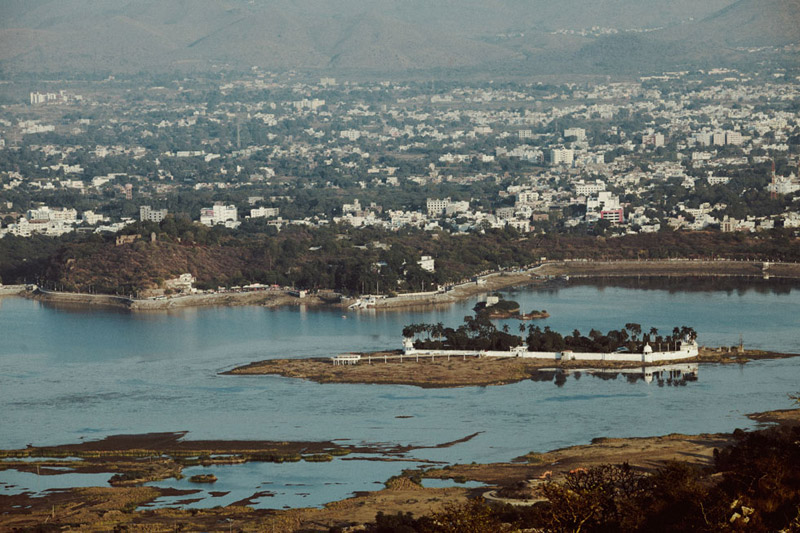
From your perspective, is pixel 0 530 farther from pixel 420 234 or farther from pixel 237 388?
pixel 420 234

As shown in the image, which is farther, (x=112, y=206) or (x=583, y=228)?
(x=112, y=206)

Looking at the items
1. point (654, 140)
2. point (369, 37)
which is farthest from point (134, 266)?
point (369, 37)

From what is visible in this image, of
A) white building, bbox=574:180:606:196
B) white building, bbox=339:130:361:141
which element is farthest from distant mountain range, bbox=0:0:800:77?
white building, bbox=574:180:606:196

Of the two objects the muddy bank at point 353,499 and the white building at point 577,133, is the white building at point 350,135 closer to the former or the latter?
A: the white building at point 577,133

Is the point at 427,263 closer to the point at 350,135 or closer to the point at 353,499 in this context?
the point at 353,499

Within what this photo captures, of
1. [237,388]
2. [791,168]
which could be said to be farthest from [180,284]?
[791,168]

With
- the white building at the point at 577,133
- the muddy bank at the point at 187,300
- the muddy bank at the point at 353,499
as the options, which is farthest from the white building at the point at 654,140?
the muddy bank at the point at 353,499

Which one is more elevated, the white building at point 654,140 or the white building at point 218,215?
the white building at point 654,140
